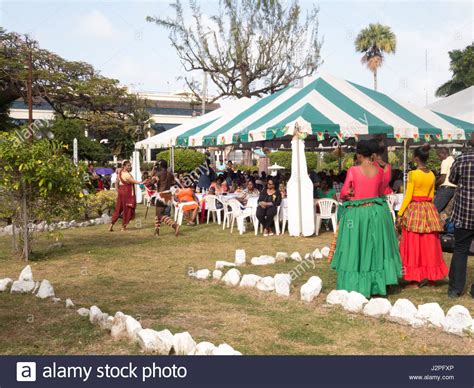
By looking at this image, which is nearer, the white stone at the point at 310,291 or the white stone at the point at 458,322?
the white stone at the point at 458,322

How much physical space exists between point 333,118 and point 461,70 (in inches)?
1128

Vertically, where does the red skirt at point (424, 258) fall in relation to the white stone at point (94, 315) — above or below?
above

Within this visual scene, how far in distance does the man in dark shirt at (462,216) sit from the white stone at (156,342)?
3.16m

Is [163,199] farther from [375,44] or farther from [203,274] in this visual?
[375,44]

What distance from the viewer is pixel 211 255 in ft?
30.0

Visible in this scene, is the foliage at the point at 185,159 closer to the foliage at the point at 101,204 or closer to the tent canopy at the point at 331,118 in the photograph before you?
the foliage at the point at 101,204

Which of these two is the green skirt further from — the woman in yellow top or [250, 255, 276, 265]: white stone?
[250, 255, 276, 265]: white stone

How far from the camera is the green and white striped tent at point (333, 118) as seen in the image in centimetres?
1119

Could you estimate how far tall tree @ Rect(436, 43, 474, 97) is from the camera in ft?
115

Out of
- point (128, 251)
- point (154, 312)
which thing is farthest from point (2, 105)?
point (154, 312)

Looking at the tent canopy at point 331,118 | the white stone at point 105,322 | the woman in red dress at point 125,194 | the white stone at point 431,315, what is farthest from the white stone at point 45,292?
the woman in red dress at point 125,194

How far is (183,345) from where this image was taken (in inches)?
161

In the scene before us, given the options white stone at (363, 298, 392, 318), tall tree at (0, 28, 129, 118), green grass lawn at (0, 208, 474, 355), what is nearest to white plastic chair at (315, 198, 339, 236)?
green grass lawn at (0, 208, 474, 355)

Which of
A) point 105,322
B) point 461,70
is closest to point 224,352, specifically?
point 105,322
